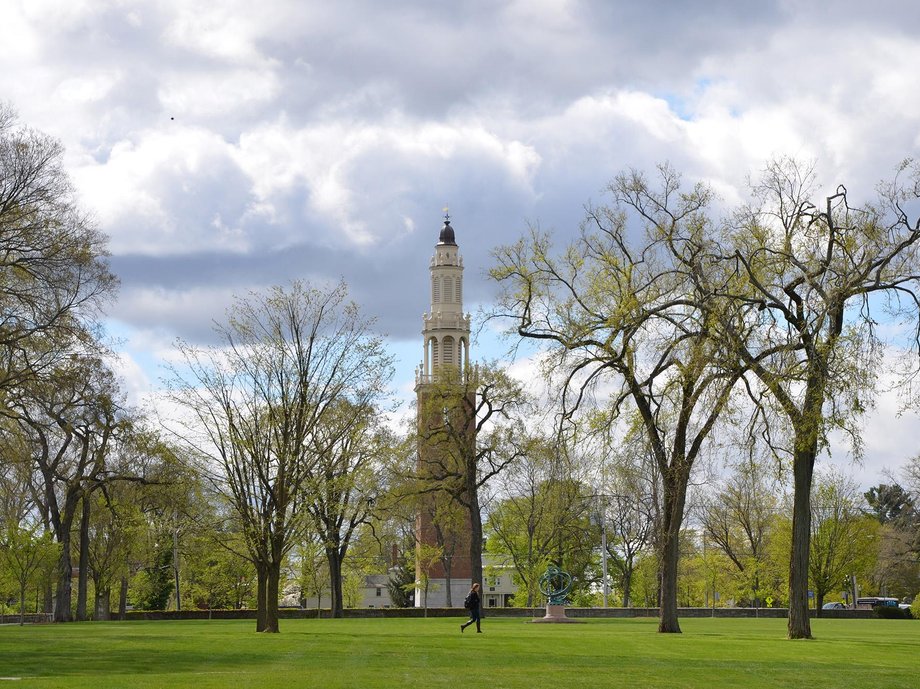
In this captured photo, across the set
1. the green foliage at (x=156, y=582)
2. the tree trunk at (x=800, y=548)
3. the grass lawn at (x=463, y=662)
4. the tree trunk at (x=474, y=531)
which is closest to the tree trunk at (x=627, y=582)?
the tree trunk at (x=474, y=531)

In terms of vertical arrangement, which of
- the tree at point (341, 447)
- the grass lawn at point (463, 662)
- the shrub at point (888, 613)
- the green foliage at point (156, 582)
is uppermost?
the tree at point (341, 447)

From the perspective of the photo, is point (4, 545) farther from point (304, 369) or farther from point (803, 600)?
point (803, 600)

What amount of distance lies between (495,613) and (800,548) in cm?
2627

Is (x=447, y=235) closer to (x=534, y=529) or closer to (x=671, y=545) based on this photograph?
(x=534, y=529)

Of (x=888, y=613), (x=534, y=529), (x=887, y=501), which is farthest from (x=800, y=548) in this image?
(x=887, y=501)

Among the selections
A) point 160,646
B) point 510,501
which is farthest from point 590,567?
point 160,646

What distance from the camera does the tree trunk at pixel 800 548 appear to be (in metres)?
29.3

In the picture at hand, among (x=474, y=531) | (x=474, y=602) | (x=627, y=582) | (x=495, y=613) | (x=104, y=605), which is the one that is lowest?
(x=104, y=605)

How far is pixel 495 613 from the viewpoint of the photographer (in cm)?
5381

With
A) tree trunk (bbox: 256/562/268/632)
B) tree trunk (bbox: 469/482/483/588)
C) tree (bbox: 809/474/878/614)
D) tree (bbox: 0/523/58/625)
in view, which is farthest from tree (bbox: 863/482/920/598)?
tree (bbox: 0/523/58/625)

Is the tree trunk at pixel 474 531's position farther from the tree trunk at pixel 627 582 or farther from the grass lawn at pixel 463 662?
the tree trunk at pixel 627 582

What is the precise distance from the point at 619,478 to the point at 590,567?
186ft

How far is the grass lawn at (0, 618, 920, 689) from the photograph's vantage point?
1686cm

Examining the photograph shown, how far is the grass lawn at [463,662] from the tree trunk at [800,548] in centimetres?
51
